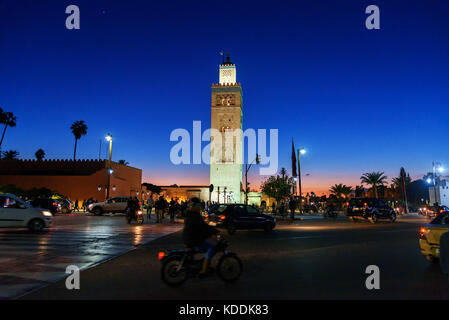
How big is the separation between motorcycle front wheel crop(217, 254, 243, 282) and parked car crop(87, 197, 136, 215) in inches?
1097

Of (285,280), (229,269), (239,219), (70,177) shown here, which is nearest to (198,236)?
(229,269)

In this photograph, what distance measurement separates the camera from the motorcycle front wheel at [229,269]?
6.38 m

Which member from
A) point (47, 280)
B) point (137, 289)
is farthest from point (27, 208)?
point (137, 289)

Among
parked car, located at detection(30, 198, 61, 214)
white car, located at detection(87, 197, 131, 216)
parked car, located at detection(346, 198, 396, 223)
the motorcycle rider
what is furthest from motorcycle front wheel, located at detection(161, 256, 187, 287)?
white car, located at detection(87, 197, 131, 216)

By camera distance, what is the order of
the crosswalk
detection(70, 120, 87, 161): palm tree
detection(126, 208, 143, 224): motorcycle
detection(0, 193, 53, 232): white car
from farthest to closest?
detection(70, 120, 87, 161): palm tree
detection(126, 208, 143, 224): motorcycle
detection(0, 193, 53, 232): white car
the crosswalk

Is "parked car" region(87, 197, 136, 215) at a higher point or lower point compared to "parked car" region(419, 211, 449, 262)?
higher

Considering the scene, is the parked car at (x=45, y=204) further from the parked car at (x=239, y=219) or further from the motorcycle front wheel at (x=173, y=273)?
the motorcycle front wheel at (x=173, y=273)

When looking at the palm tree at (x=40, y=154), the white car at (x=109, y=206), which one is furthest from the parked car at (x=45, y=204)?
the palm tree at (x=40, y=154)

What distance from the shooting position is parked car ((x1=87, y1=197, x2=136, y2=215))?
32.2m

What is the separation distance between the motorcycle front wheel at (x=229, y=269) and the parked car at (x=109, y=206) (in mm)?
27856

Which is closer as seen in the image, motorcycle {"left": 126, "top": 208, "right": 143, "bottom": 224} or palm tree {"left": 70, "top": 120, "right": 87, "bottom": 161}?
motorcycle {"left": 126, "top": 208, "right": 143, "bottom": 224}

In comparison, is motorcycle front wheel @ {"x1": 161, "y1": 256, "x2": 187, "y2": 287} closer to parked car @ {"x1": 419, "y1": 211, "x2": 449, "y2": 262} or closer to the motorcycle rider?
the motorcycle rider
